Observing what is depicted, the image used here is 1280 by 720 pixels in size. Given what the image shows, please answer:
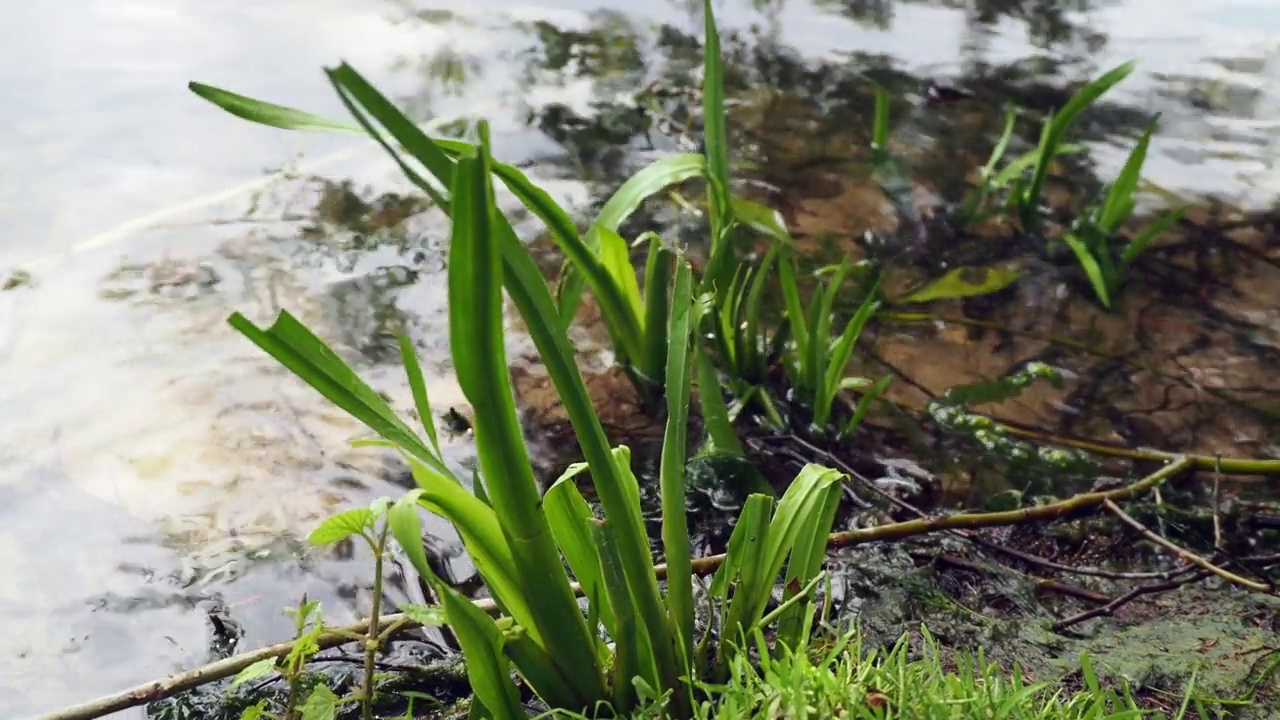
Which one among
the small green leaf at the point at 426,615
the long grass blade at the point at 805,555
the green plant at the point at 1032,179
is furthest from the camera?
the green plant at the point at 1032,179

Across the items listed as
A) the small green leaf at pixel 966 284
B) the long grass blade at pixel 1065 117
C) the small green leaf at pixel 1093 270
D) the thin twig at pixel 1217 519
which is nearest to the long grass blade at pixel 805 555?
the thin twig at pixel 1217 519

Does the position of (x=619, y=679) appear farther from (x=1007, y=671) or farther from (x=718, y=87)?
(x=718, y=87)

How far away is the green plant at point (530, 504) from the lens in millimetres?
850

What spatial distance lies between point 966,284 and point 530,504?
5.53 feet

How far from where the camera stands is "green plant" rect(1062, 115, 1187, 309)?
223 centimetres

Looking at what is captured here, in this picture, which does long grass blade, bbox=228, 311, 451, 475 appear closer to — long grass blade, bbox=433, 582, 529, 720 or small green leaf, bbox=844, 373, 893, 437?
long grass blade, bbox=433, 582, 529, 720

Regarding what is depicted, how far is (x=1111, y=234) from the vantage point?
2.45m

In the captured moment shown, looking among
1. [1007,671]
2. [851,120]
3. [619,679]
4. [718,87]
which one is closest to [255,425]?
[619,679]

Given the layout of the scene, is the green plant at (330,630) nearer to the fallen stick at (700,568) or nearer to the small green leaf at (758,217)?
the fallen stick at (700,568)

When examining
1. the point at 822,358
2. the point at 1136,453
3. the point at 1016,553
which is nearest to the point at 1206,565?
the point at 1016,553

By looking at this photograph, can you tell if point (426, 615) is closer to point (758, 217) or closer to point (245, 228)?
point (758, 217)

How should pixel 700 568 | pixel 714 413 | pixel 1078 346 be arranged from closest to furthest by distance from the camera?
pixel 700 568 → pixel 714 413 → pixel 1078 346

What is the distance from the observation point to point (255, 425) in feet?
5.65

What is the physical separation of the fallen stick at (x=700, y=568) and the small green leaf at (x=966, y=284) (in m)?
0.68
